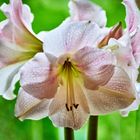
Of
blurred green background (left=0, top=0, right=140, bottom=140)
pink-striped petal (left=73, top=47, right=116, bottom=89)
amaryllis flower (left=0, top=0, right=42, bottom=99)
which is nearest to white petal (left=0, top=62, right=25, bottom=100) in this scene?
amaryllis flower (left=0, top=0, right=42, bottom=99)

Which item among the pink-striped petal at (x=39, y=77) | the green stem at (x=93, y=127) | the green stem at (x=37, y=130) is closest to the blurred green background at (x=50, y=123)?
the green stem at (x=37, y=130)

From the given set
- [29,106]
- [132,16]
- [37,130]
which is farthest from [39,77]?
[37,130]

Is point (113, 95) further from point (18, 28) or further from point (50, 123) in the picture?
point (50, 123)

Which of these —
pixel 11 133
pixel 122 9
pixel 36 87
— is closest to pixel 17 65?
pixel 36 87

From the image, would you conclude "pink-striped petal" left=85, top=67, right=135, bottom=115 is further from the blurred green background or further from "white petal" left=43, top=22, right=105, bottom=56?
the blurred green background

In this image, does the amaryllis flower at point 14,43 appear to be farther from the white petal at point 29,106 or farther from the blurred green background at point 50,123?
the blurred green background at point 50,123
